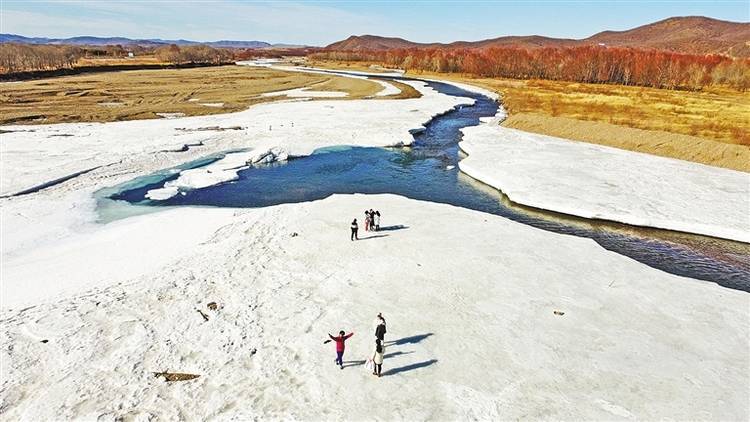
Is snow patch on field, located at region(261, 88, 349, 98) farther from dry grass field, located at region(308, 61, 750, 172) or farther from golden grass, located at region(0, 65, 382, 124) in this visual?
dry grass field, located at region(308, 61, 750, 172)

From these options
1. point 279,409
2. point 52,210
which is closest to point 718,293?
point 279,409

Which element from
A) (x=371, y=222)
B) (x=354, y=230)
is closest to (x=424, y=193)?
(x=371, y=222)

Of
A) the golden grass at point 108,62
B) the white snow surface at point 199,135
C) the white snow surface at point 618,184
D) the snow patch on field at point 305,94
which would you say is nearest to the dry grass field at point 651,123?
the white snow surface at point 618,184

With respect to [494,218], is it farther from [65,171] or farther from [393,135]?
[65,171]

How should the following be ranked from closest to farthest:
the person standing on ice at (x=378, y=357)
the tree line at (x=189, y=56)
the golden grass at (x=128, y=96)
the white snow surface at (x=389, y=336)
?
the white snow surface at (x=389, y=336), the person standing on ice at (x=378, y=357), the golden grass at (x=128, y=96), the tree line at (x=189, y=56)

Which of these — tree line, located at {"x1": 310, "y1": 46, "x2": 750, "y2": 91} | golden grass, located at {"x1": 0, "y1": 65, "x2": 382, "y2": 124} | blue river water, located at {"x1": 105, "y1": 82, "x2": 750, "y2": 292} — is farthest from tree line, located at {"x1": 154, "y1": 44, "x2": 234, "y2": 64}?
blue river water, located at {"x1": 105, "y1": 82, "x2": 750, "y2": 292}

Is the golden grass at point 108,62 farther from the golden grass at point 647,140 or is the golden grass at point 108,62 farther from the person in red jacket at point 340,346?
the person in red jacket at point 340,346

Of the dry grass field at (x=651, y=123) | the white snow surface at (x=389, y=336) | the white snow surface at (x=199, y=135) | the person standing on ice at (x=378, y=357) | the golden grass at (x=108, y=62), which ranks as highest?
the golden grass at (x=108, y=62)
